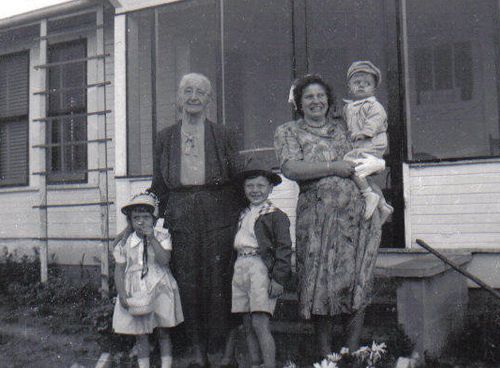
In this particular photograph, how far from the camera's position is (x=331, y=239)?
→ 3514 millimetres

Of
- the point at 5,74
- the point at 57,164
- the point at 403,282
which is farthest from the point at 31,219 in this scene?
the point at 403,282

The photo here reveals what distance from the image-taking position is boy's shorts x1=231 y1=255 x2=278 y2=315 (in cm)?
358

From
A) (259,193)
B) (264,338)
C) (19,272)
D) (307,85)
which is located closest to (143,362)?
(264,338)

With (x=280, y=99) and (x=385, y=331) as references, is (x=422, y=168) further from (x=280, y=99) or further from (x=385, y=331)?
(x=280, y=99)

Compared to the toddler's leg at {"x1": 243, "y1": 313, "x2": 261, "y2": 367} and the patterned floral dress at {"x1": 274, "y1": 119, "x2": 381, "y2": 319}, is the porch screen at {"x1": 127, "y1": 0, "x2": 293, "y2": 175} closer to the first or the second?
the patterned floral dress at {"x1": 274, "y1": 119, "x2": 381, "y2": 319}

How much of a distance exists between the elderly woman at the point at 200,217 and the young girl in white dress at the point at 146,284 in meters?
0.09

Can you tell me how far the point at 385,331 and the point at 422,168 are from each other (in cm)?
178

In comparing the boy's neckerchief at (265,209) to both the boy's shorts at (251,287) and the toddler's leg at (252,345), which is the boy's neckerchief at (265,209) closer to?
the boy's shorts at (251,287)

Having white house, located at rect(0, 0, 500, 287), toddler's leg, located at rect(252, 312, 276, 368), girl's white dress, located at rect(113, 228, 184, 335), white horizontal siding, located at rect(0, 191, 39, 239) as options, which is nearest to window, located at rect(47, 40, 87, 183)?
white house, located at rect(0, 0, 500, 287)

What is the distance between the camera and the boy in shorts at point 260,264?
11.7ft

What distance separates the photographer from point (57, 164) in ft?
29.7

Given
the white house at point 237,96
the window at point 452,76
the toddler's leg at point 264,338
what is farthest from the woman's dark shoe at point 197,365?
the window at point 452,76

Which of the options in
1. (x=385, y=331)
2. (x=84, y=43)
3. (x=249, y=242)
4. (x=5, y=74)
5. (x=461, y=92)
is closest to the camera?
(x=249, y=242)

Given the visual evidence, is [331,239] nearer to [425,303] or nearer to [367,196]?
[367,196]
